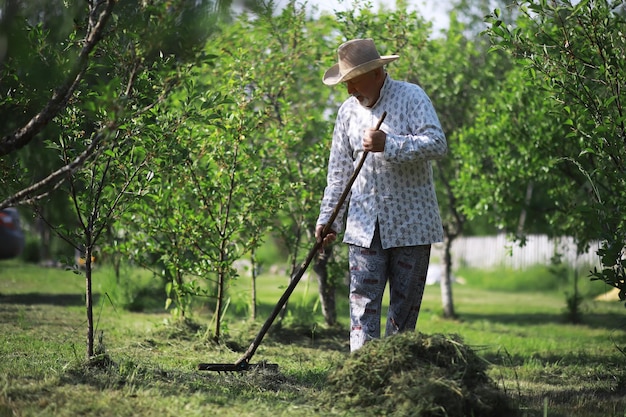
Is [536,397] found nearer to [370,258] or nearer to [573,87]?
[370,258]

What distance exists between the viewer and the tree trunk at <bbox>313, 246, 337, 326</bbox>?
7934mm

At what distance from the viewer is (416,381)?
3.74m

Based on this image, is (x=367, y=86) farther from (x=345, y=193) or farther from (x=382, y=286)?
(x=382, y=286)

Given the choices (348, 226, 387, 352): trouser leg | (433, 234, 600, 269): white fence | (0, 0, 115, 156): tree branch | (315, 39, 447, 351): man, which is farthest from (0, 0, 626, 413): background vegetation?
(433, 234, 600, 269): white fence

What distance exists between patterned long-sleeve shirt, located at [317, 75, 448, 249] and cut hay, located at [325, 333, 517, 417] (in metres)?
0.69

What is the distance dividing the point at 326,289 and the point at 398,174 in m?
3.69

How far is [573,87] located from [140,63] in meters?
2.79

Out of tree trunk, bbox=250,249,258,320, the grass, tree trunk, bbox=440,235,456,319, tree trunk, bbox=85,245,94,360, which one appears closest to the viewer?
the grass

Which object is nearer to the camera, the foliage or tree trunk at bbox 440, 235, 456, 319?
the foliage

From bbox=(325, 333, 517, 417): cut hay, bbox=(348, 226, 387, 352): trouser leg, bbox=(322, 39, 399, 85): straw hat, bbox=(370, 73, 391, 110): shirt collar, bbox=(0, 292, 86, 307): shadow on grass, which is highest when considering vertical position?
bbox=(322, 39, 399, 85): straw hat

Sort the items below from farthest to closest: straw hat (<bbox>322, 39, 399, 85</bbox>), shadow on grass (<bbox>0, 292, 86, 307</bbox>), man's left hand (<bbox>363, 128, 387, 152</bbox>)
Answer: shadow on grass (<bbox>0, 292, 86, 307</bbox>), straw hat (<bbox>322, 39, 399, 85</bbox>), man's left hand (<bbox>363, 128, 387, 152</bbox>)

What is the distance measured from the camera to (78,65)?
12.4 feet

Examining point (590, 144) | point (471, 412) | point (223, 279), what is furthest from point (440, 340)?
point (223, 279)

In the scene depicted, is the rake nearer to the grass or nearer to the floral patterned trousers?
the grass
